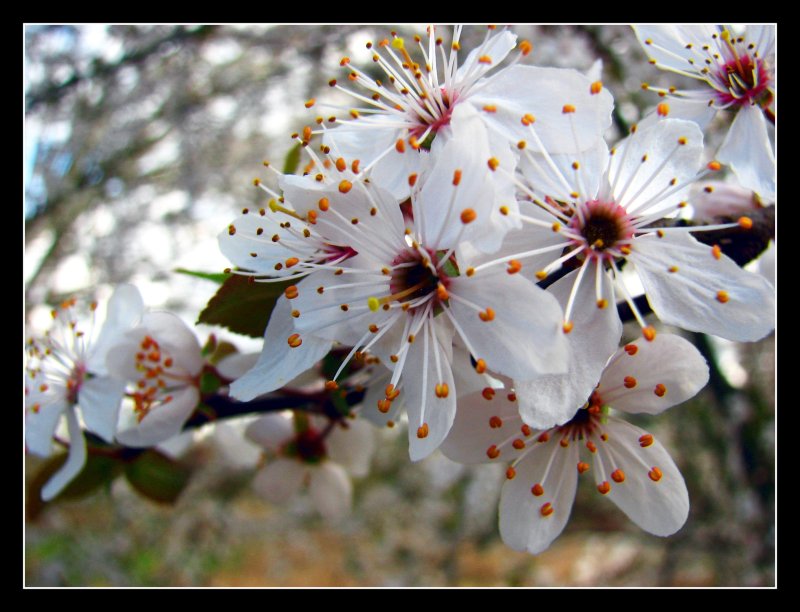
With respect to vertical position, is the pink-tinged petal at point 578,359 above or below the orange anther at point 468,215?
below

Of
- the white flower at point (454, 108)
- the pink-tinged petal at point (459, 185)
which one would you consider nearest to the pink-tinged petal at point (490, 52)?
the white flower at point (454, 108)

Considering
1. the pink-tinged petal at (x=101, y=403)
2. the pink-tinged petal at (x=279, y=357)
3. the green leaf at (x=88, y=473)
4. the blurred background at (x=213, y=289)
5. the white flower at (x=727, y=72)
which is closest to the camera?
the pink-tinged petal at (x=279, y=357)

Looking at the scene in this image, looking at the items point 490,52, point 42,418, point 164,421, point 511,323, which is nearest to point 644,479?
point 511,323

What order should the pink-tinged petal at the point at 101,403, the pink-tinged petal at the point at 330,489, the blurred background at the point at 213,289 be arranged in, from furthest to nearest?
the blurred background at the point at 213,289
the pink-tinged petal at the point at 330,489
the pink-tinged petal at the point at 101,403

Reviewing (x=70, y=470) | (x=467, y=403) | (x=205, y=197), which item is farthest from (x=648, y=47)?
(x=205, y=197)

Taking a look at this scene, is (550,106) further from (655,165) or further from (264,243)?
(264,243)

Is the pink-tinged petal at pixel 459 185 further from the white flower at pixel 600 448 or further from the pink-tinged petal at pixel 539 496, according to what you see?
the pink-tinged petal at pixel 539 496
